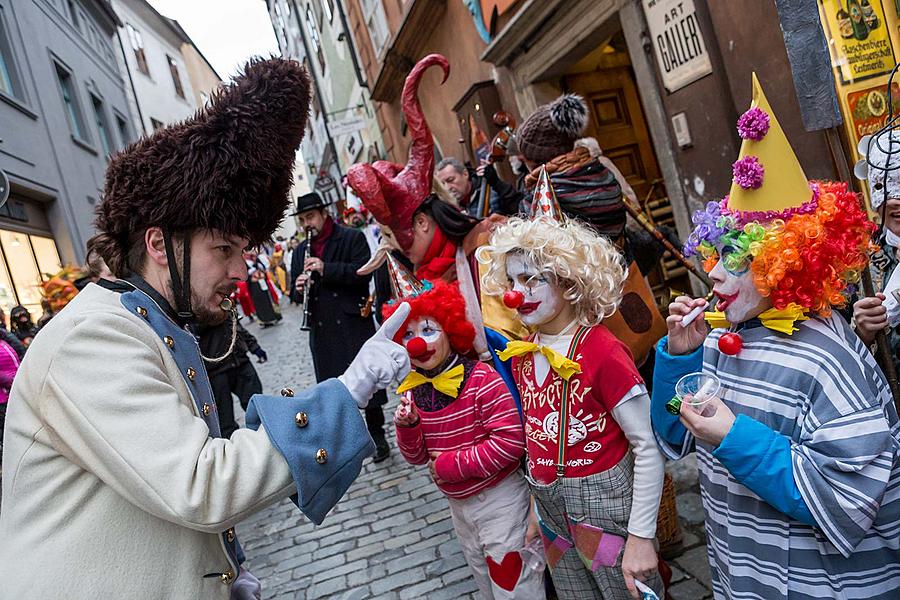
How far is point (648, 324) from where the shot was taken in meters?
2.93

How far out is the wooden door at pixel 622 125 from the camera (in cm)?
765

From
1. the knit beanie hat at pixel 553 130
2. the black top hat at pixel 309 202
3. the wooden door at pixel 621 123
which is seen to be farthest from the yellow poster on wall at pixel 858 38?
the wooden door at pixel 621 123

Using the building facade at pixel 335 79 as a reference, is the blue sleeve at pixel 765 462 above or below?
below

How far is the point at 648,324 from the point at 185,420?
6.96 feet

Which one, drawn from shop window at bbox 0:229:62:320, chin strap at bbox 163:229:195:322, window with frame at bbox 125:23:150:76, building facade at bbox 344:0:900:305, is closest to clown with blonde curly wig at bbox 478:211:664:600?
building facade at bbox 344:0:900:305

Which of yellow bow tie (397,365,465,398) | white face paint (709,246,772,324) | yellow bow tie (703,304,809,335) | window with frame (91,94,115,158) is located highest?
window with frame (91,94,115,158)

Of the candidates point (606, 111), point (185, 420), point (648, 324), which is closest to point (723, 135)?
point (648, 324)

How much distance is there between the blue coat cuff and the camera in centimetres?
144

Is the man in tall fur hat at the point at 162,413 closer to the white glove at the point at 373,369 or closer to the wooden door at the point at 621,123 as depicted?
the white glove at the point at 373,369

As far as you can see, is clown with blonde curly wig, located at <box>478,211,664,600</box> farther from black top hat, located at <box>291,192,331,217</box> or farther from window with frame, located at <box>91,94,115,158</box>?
window with frame, located at <box>91,94,115,158</box>

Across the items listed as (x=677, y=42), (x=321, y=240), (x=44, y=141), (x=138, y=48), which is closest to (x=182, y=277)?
(x=321, y=240)

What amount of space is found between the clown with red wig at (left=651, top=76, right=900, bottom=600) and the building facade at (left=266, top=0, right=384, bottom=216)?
13449 millimetres

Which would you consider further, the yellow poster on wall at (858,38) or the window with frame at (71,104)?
the window with frame at (71,104)

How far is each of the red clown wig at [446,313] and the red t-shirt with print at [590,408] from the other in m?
0.58
